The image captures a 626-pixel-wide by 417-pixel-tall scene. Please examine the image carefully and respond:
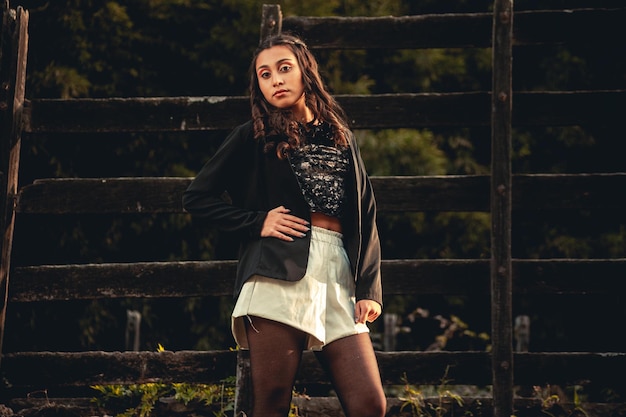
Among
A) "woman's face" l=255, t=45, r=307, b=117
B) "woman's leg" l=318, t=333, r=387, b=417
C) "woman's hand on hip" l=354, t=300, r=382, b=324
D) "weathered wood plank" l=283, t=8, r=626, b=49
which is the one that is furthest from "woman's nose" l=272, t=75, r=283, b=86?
"weathered wood plank" l=283, t=8, r=626, b=49

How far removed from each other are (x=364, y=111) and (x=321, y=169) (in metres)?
1.59

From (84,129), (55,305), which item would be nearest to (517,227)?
(55,305)

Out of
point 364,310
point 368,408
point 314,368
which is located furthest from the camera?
point 314,368

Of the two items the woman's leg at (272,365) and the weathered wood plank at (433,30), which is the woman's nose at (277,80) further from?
the weathered wood plank at (433,30)

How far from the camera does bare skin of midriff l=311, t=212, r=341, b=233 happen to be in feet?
9.89

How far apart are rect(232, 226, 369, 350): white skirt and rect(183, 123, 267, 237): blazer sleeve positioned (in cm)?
22

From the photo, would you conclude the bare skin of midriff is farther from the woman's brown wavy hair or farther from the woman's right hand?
the woman's brown wavy hair

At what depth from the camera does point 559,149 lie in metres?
8.84

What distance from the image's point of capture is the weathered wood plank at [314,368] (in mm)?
4418

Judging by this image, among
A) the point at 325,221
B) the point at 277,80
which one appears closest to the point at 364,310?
the point at 325,221

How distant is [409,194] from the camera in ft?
14.7

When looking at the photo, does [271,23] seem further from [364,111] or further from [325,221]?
[325,221]

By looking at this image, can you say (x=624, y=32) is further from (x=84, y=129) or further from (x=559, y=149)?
(x=559, y=149)

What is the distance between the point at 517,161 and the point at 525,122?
442 centimetres
